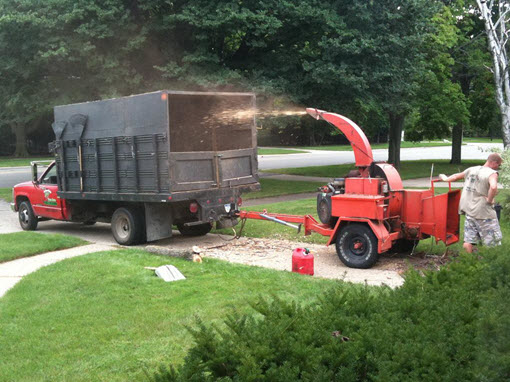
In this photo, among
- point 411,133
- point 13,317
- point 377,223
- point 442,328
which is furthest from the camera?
point 411,133

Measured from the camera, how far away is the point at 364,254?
362 inches

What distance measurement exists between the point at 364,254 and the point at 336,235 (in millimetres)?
591

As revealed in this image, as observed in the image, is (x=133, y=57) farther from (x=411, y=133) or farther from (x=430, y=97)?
(x=411, y=133)

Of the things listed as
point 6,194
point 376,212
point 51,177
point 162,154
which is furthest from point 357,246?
point 6,194

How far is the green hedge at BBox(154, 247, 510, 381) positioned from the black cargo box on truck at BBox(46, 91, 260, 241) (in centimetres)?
693

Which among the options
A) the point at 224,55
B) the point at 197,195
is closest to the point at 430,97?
the point at 224,55

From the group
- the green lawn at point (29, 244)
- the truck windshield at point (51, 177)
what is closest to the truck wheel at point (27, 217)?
the truck windshield at point (51, 177)

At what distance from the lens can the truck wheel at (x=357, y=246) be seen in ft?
29.8

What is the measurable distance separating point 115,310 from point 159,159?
4.48m

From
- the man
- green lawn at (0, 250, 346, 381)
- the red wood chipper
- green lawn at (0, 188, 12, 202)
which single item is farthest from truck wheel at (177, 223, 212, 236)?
green lawn at (0, 188, 12, 202)

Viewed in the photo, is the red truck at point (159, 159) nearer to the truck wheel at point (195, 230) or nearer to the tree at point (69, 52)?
the truck wheel at point (195, 230)

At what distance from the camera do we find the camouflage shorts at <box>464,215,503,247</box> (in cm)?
857

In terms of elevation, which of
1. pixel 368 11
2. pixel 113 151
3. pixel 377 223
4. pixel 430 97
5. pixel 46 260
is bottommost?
pixel 46 260

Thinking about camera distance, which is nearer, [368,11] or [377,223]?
[377,223]
